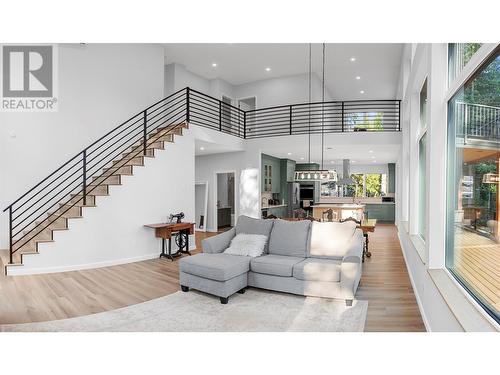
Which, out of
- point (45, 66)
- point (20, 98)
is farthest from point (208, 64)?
point (20, 98)

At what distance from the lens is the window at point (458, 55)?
2.18 meters

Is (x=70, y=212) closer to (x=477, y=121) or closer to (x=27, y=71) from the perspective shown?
(x=27, y=71)

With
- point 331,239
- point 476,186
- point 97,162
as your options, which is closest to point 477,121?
point 476,186

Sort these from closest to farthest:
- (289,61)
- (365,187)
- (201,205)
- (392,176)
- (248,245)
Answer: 1. (248,245)
2. (289,61)
3. (201,205)
4. (392,176)
5. (365,187)

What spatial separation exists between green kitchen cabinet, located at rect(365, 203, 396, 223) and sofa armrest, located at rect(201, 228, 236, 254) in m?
9.13

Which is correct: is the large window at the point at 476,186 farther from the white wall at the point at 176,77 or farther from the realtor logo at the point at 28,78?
the white wall at the point at 176,77

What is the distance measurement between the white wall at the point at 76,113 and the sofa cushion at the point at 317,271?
5.52 meters

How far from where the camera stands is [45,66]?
6375 mm

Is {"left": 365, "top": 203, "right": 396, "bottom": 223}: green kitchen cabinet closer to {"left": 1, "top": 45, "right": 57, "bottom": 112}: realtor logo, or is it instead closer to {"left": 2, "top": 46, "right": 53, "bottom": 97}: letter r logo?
{"left": 1, "top": 45, "right": 57, "bottom": 112}: realtor logo

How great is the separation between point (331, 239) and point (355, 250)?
46 cm

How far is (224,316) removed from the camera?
3.32 metres
